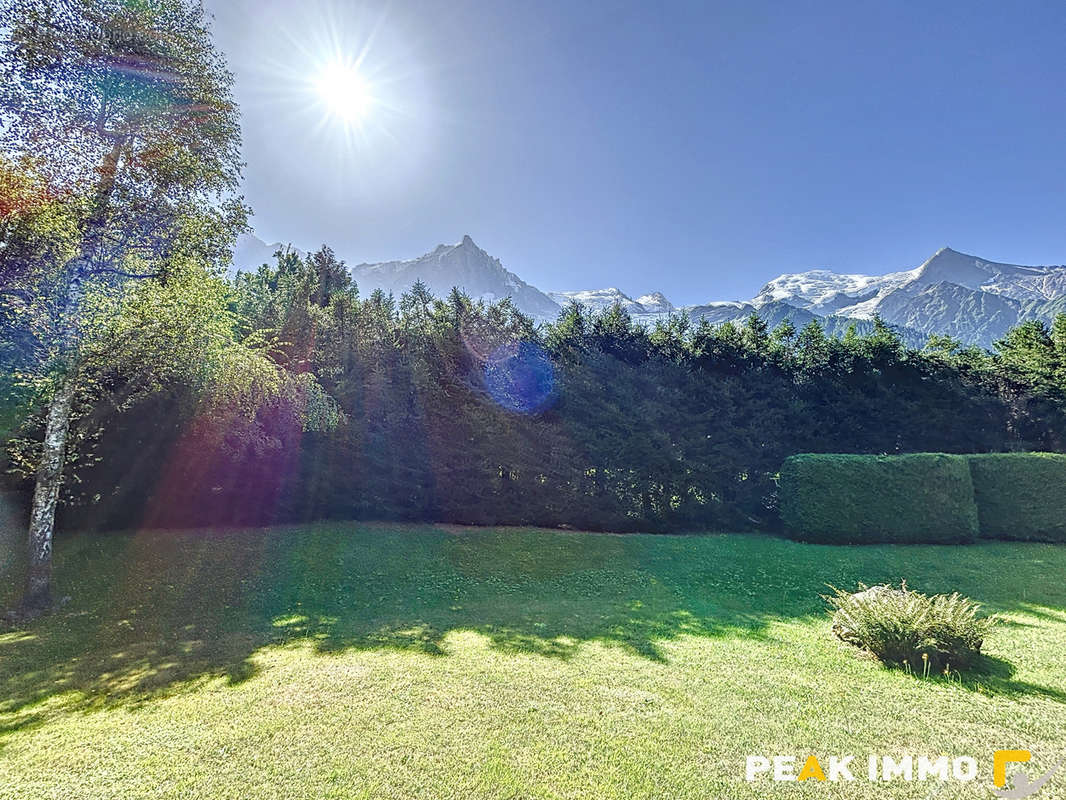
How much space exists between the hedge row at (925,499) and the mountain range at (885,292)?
5341 centimetres

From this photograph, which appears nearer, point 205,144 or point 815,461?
point 205,144

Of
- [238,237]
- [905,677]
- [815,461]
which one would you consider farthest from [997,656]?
[238,237]

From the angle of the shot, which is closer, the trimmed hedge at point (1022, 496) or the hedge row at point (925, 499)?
the hedge row at point (925, 499)

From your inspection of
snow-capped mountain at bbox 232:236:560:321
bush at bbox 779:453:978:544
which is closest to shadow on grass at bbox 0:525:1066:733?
bush at bbox 779:453:978:544

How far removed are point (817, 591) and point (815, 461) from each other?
4.98 m

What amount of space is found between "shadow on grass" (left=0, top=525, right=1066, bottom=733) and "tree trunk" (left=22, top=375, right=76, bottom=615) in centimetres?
50

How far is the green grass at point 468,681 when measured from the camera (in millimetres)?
3029

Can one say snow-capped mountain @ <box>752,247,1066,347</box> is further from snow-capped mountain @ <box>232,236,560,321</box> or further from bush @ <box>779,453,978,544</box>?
bush @ <box>779,453,978,544</box>

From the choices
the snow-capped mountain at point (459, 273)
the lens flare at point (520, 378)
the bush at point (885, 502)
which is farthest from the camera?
the snow-capped mountain at point (459, 273)

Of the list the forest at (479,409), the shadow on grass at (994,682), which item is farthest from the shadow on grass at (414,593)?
the forest at (479,409)

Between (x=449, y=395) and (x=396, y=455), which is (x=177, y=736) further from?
(x=449, y=395)

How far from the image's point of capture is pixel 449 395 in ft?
39.2

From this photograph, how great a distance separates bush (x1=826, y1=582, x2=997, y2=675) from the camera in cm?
461

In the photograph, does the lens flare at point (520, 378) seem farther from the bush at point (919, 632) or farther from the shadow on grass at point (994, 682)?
the shadow on grass at point (994, 682)
